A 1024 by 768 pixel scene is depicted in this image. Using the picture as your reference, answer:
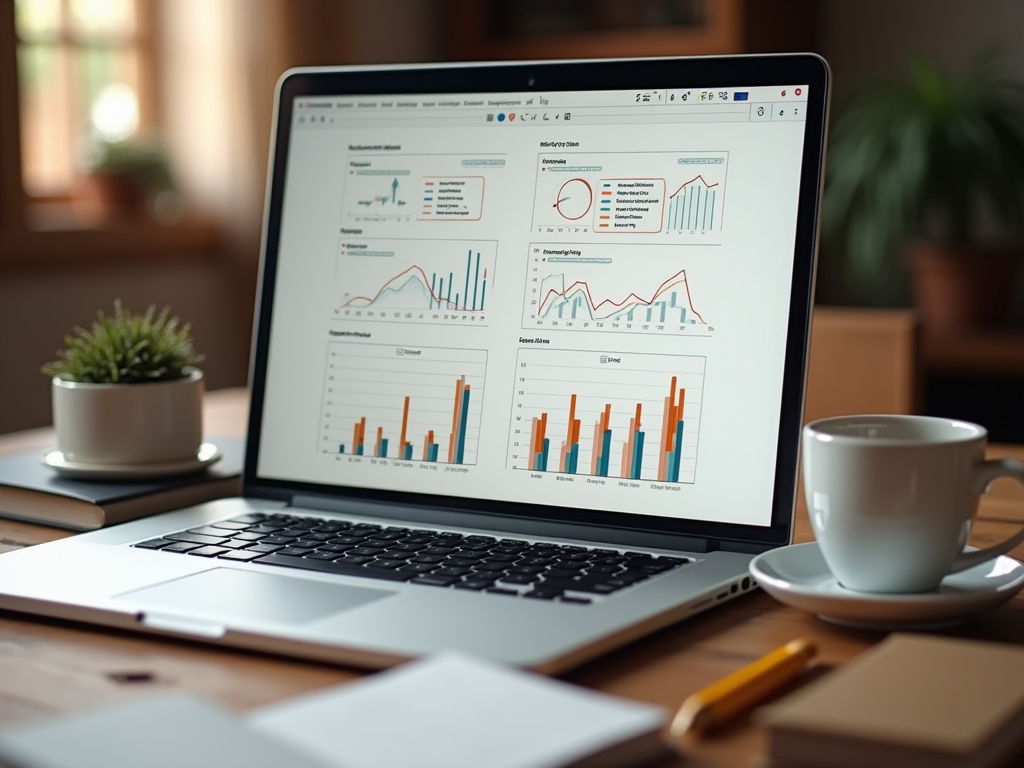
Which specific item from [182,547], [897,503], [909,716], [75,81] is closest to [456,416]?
[182,547]

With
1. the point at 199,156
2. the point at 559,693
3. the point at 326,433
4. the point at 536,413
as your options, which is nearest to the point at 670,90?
the point at 536,413

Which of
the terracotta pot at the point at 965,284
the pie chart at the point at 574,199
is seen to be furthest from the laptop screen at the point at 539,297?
the terracotta pot at the point at 965,284

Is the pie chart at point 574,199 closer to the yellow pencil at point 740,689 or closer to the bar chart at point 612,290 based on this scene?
the bar chart at point 612,290

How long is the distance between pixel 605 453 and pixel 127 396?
41 cm

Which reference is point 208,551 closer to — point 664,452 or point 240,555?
point 240,555

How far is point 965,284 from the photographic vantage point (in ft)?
9.55

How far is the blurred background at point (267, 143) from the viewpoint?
2795 mm

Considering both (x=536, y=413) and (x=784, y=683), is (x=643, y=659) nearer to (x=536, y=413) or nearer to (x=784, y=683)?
(x=784, y=683)

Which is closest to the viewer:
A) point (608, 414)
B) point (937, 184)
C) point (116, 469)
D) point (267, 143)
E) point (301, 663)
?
point (301, 663)

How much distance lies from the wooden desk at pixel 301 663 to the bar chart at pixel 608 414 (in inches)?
5.1

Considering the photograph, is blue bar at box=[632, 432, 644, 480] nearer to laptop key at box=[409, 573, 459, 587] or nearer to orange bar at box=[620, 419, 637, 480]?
orange bar at box=[620, 419, 637, 480]

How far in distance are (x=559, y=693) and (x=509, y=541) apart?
344 mm

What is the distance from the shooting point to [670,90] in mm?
887

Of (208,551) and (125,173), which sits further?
(125,173)
